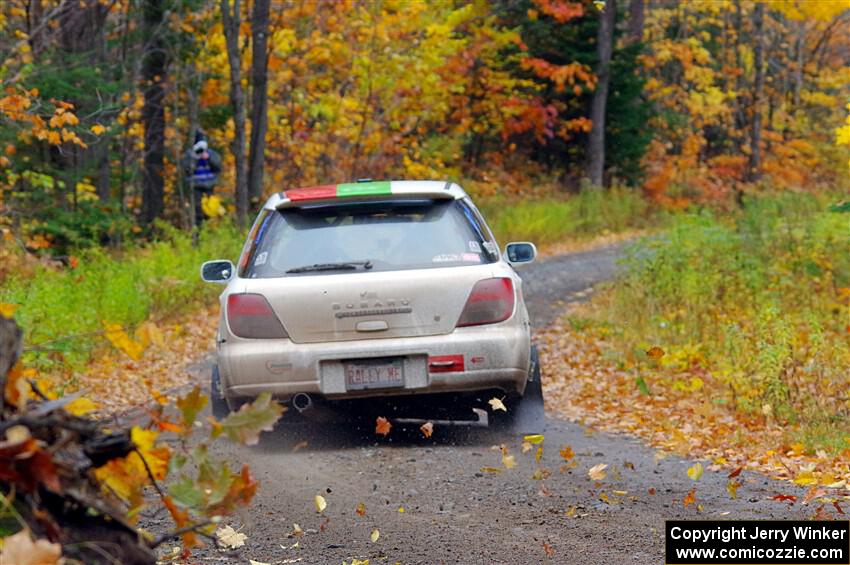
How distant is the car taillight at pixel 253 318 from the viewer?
7.93m

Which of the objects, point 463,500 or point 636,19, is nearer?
point 463,500

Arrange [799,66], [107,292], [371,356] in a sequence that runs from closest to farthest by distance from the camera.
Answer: [371,356] → [107,292] → [799,66]

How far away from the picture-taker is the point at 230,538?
5898 mm

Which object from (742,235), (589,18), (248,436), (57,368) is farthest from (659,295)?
(589,18)

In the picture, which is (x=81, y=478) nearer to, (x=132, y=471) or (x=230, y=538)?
(x=132, y=471)

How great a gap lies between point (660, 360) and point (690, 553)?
6554 millimetres

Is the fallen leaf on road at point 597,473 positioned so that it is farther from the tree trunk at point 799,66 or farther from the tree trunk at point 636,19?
the tree trunk at point 799,66

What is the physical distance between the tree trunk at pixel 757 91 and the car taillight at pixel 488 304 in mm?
27156

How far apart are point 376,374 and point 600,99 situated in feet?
87.1

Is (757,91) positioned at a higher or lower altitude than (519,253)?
lower

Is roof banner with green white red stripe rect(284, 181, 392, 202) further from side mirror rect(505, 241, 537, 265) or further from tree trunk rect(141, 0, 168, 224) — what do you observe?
tree trunk rect(141, 0, 168, 224)

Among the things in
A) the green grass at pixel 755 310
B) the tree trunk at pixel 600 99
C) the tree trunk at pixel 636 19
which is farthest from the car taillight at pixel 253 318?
the tree trunk at pixel 636 19

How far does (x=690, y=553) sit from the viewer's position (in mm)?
5414

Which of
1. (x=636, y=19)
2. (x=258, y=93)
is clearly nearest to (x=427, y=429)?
(x=258, y=93)
